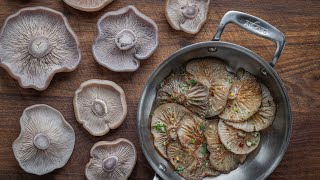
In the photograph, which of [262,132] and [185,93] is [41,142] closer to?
[185,93]

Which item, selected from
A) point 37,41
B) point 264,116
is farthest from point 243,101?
point 37,41

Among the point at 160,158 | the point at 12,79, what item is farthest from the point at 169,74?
the point at 12,79

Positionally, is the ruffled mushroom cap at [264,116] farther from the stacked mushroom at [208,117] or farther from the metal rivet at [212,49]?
the metal rivet at [212,49]

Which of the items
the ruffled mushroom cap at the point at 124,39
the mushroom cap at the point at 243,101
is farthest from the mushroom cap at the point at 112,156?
the mushroom cap at the point at 243,101

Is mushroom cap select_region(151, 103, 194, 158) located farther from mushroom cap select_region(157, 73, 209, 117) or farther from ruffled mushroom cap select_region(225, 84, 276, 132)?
ruffled mushroom cap select_region(225, 84, 276, 132)

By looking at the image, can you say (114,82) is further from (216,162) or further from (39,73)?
(216,162)

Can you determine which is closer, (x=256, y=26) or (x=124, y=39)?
(x=256, y=26)
